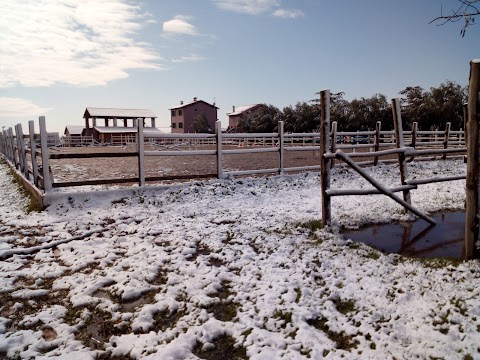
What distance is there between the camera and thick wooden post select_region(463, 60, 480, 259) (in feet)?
12.6

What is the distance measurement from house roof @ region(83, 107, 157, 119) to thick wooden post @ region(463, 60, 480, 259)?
57656 millimetres

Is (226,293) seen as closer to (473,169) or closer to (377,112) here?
(473,169)

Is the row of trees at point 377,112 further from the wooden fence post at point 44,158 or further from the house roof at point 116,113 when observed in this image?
the wooden fence post at point 44,158

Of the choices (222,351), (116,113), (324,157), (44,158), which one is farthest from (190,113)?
(222,351)

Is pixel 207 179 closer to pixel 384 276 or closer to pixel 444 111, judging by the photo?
pixel 384 276

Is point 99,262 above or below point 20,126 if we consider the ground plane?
below

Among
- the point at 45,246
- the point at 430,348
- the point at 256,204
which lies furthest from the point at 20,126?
the point at 430,348

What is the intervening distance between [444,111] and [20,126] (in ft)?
122

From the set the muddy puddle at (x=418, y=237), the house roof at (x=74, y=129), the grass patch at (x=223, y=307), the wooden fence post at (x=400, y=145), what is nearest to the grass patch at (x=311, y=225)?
the muddy puddle at (x=418, y=237)

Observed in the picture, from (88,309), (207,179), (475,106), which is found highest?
(475,106)

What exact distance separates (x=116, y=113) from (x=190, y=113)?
614 inches

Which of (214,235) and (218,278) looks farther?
(214,235)

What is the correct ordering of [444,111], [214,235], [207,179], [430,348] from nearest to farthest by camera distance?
1. [430,348]
2. [214,235]
3. [207,179]
4. [444,111]

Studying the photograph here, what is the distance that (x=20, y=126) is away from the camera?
1055 cm
